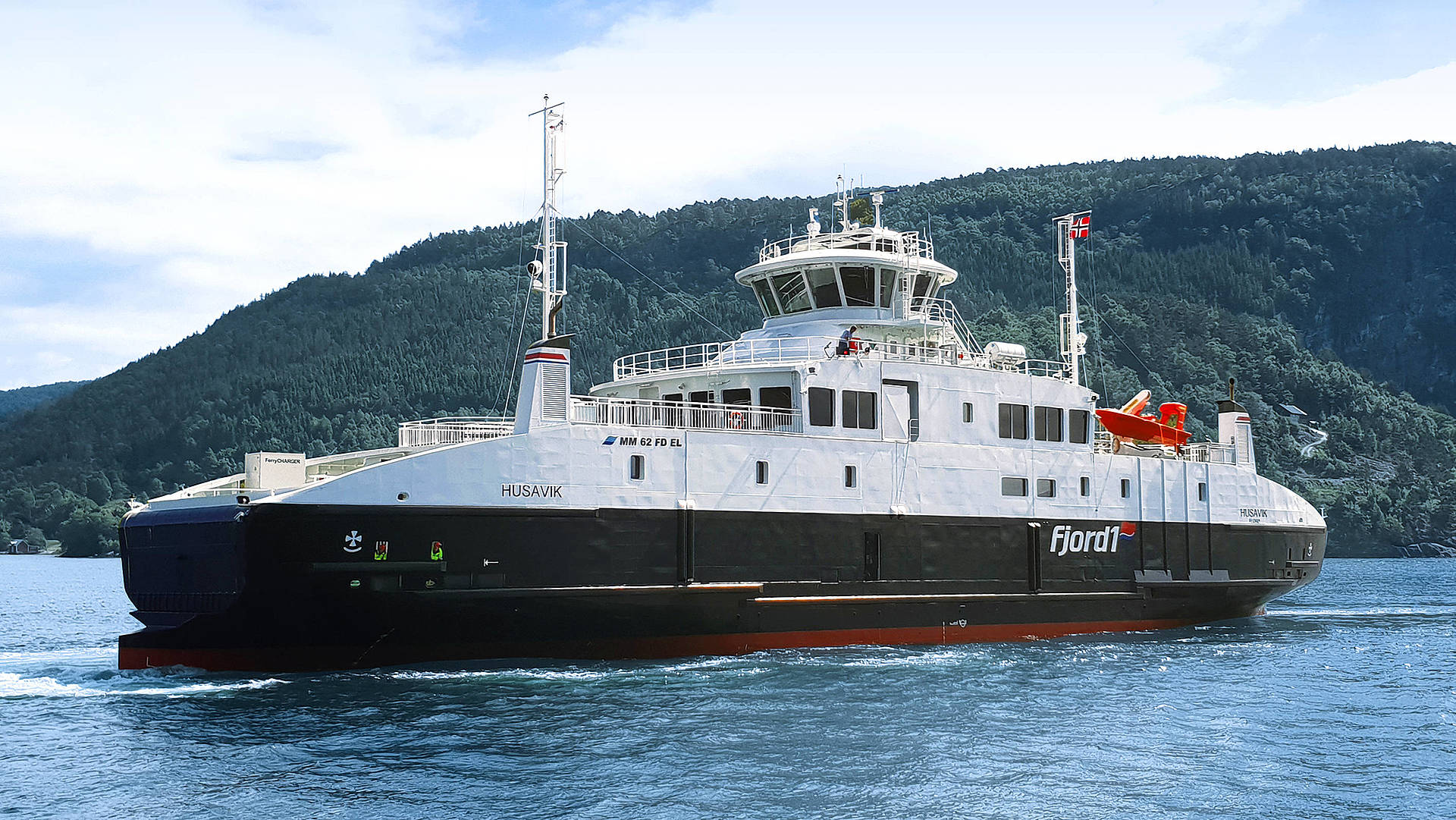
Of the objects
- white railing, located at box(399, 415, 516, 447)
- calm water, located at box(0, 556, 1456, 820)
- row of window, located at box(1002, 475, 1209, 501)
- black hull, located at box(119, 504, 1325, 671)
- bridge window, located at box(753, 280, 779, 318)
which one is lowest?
calm water, located at box(0, 556, 1456, 820)

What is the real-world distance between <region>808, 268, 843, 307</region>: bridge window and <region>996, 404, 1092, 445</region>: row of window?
3.99m

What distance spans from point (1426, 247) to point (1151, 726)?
520 feet

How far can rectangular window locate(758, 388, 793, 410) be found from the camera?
23016mm

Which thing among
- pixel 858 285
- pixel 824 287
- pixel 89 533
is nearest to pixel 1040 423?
pixel 858 285

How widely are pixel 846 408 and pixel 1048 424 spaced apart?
224 inches

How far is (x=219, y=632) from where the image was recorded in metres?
18.3

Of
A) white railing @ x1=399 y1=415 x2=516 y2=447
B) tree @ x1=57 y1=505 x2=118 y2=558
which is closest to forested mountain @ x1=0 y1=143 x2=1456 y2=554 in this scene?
tree @ x1=57 y1=505 x2=118 y2=558

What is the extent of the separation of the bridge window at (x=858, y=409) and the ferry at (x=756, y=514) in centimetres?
5

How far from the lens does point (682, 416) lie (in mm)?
22328

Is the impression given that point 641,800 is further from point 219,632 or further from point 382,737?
point 219,632

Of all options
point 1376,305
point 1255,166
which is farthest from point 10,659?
point 1255,166

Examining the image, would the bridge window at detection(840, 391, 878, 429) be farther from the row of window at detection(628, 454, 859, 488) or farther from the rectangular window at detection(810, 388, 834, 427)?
the row of window at detection(628, 454, 859, 488)

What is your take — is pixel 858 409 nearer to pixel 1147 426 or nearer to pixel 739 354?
pixel 739 354

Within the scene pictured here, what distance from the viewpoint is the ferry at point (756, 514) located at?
725 inches
